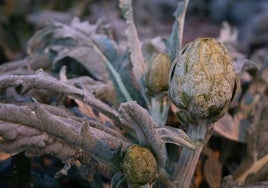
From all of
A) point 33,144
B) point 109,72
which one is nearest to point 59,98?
point 109,72

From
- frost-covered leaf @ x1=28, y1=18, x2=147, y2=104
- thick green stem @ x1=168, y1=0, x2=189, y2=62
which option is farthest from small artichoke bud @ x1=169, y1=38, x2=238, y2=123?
frost-covered leaf @ x1=28, y1=18, x2=147, y2=104

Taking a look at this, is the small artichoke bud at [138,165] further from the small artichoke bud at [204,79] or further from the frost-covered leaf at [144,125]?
the small artichoke bud at [204,79]

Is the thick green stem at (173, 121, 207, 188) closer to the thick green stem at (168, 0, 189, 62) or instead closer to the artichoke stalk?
the artichoke stalk

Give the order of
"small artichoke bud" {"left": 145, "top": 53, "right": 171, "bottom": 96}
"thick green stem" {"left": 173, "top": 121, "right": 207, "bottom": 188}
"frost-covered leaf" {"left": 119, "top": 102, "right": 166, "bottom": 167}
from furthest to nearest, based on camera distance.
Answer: "small artichoke bud" {"left": 145, "top": 53, "right": 171, "bottom": 96} < "thick green stem" {"left": 173, "top": 121, "right": 207, "bottom": 188} < "frost-covered leaf" {"left": 119, "top": 102, "right": 166, "bottom": 167}

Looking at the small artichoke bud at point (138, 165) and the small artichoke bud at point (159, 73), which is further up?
the small artichoke bud at point (159, 73)

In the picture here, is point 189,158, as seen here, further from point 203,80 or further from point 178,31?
point 178,31

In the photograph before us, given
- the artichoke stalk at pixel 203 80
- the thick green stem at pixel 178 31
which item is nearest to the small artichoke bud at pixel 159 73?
the thick green stem at pixel 178 31

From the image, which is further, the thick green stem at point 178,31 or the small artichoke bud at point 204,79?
the thick green stem at point 178,31

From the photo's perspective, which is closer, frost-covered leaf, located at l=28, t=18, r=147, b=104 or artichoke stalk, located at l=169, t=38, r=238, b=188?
artichoke stalk, located at l=169, t=38, r=238, b=188
